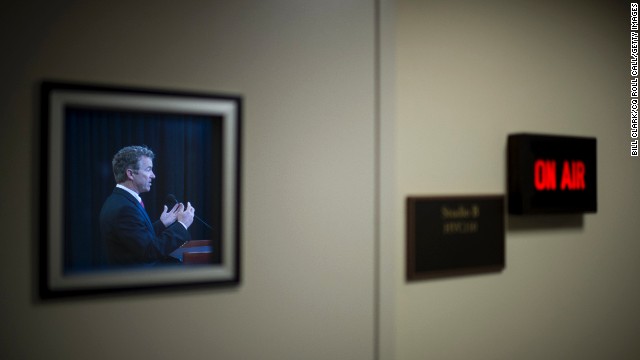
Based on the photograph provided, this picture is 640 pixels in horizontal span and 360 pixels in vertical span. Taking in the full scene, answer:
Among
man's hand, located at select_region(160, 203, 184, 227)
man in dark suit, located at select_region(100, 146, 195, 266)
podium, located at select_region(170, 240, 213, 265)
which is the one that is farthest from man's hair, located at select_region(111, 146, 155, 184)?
podium, located at select_region(170, 240, 213, 265)

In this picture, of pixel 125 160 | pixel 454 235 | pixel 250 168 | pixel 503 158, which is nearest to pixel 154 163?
pixel 125 160

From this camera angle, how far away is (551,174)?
2439 mm

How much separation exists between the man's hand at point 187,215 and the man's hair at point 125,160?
7.9 inches

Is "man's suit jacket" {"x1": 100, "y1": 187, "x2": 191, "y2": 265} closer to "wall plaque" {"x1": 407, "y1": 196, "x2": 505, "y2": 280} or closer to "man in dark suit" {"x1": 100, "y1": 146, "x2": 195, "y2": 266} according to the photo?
"man in dark suit" {"x1": 100, "y1": 146, "x2": 195, "y2": 266}

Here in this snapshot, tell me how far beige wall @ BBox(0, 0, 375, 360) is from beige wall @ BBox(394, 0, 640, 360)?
24cm

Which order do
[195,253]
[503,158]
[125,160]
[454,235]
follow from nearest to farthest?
[125,160] → [195,253] → [454,235] → [503,158]

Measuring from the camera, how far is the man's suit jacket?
1.68 metres

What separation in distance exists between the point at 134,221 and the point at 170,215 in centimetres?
11

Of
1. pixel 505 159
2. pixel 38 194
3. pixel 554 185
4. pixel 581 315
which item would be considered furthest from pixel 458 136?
pixel 38 194

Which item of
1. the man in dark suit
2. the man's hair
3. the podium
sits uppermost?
the man's hair

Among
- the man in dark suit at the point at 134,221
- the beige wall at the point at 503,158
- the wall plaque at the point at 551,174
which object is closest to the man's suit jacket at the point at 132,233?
the man in dark suit at the point at 134,221

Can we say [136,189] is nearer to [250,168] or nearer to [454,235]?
[250,168]

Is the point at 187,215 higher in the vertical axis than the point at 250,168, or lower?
lower

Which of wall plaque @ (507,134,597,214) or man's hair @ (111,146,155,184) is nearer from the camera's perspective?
man's hair @ (111,146,155,184)
